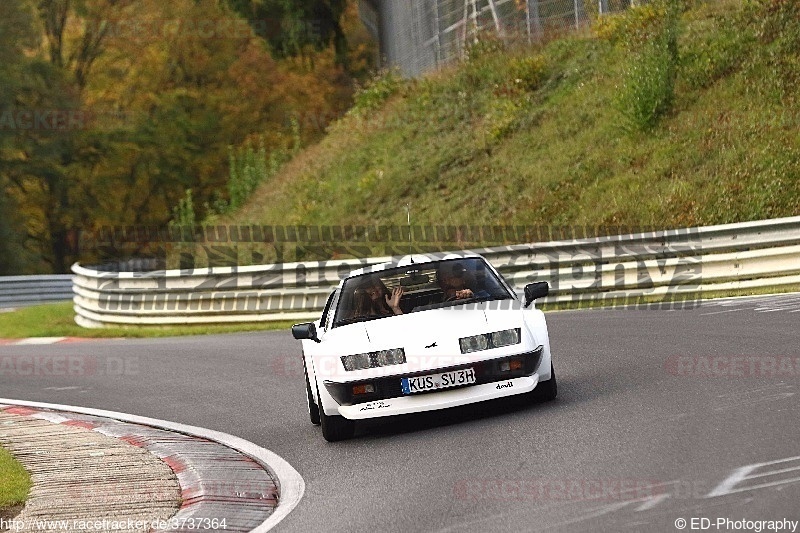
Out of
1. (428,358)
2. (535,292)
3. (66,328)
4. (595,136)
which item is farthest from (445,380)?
(66,328)

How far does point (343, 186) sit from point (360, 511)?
84.2 feet

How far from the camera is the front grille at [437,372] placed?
32.1 feet

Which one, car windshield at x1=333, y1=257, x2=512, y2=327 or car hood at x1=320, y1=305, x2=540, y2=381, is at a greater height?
car windshield at x1=333, y1=257, x2=512, y2=327

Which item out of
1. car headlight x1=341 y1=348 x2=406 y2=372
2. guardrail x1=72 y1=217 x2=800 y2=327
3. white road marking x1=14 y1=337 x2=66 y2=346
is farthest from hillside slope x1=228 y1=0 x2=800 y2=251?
car headlight x1=341 y1=348 x2=406 y2=372

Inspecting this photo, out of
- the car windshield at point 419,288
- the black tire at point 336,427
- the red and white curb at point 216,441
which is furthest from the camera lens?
the car windshield at point 419,288

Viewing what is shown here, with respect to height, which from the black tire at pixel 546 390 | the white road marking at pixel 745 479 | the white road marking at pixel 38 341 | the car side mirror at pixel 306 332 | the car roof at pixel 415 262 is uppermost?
the car roof at pixel 415 262

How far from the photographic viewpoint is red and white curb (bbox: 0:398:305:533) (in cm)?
798

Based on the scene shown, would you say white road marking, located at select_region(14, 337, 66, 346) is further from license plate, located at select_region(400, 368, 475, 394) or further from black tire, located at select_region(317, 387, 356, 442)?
license plate, located at select_region(400, 368, 475, 394)

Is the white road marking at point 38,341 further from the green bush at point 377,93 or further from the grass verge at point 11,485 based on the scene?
the grass verge at point 11,485

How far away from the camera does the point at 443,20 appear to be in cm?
3625

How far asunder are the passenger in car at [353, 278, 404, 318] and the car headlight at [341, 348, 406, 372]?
0.91 metres

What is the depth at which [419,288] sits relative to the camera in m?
11.2

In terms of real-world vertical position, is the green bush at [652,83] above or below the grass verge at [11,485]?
above

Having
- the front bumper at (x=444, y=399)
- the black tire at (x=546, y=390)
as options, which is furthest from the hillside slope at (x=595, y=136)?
the front bumper at (x=444, y=399)
